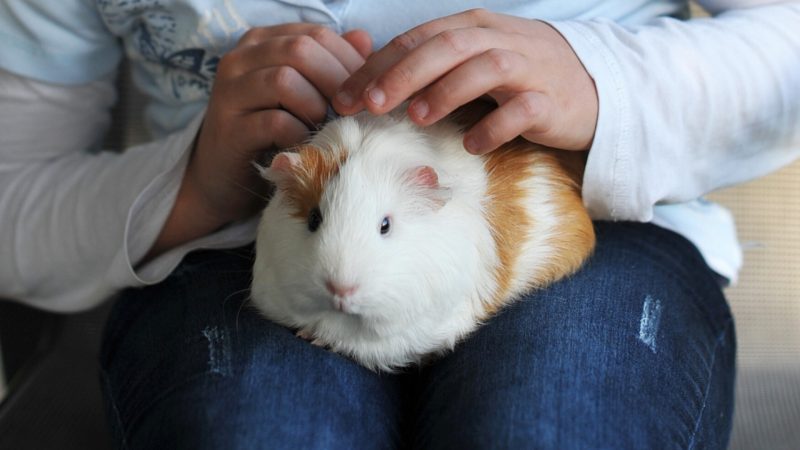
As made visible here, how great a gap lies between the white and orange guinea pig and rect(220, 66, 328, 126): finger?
0.04 m

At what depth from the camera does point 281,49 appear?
85 cm

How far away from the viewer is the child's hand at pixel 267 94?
845 millimetres

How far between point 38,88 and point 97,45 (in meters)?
0.10

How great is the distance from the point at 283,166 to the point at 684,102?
44 cm

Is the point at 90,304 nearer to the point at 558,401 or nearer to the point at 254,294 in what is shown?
the point at 254,294

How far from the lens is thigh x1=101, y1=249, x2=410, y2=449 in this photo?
2.40 feet

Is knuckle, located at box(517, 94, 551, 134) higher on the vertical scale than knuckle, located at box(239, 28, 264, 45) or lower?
higher

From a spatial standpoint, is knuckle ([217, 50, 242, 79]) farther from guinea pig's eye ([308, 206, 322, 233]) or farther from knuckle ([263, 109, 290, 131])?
guinea pig's eye ([308, 206, 322, 233])

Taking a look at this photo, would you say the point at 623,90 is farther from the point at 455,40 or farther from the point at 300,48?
the point at 300,48

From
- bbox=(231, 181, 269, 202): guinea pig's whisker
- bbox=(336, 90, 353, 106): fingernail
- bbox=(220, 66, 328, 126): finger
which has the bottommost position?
bbox=(231, 181, 269, 202): guinea pig's whisker

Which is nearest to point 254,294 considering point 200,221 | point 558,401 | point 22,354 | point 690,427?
point 200,221

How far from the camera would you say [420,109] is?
2.47 feet

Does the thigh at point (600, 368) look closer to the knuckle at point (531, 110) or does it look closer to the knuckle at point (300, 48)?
the knuckle at point (531, 110)

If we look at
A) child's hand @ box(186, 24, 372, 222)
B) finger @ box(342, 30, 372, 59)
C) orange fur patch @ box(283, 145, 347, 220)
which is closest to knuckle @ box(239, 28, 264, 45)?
child's hand @ box(186, 24, 372, 222)
